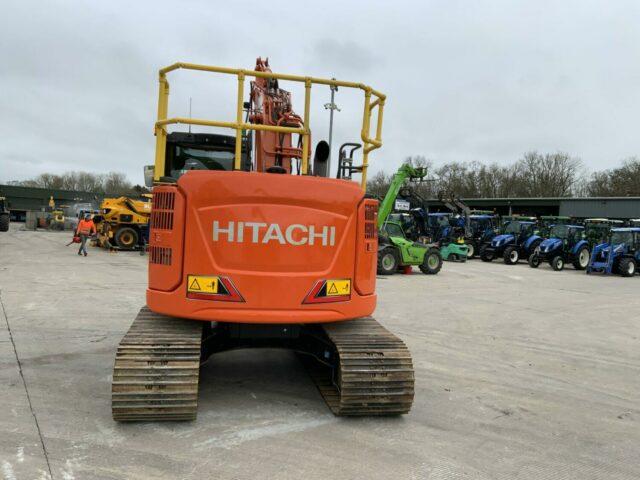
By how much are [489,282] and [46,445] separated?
14.0 m

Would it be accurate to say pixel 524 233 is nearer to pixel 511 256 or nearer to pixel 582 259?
pixel 511 256

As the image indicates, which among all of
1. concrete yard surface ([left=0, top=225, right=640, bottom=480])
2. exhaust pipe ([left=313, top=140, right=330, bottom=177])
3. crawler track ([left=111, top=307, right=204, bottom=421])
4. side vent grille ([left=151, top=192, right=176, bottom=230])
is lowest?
concrete yard surface ([left=0, top=225, right=640, bottom=480])

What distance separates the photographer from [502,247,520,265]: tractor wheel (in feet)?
79.6

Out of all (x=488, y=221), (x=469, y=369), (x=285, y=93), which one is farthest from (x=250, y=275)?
(x=488, y=221)

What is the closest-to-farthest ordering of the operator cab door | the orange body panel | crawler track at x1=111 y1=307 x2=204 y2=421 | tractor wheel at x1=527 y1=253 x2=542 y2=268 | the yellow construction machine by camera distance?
crawler track at x1=111 y1=307 x2=204 y2=421
the orange body panel
the yellow construction machine
tractor wheel at x1=527 y1=253 x2=542 y2=268
the operator cab door

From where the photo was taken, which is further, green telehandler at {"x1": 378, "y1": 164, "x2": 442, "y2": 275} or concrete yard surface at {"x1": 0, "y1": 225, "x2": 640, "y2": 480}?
green telehandler at {"x1": 378, "y1": 164, "x2": 442, "y2": 275}

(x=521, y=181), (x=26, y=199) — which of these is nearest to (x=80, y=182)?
(x=26, y=199)

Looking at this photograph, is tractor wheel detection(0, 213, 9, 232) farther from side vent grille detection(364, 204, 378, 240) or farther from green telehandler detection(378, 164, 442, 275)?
side vent grille detection(364, 204, 378, 240)

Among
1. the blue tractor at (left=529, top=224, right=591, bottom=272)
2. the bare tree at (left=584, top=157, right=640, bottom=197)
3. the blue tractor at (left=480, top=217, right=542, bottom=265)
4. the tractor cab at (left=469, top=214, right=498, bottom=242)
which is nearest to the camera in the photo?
the blue tractor at (left=529, top=224, right=591, bottom=272)

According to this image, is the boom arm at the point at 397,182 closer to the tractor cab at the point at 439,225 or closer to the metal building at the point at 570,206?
the tractor cab at the point at 439,225

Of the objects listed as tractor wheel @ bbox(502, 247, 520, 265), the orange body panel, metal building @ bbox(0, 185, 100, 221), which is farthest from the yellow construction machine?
metal building @ bbox(0, 185, 100, 221)

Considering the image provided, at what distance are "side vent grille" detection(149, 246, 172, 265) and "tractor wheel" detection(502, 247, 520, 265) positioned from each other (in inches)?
886

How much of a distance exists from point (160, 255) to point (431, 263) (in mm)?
14233

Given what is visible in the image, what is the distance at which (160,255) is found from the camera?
406cm
